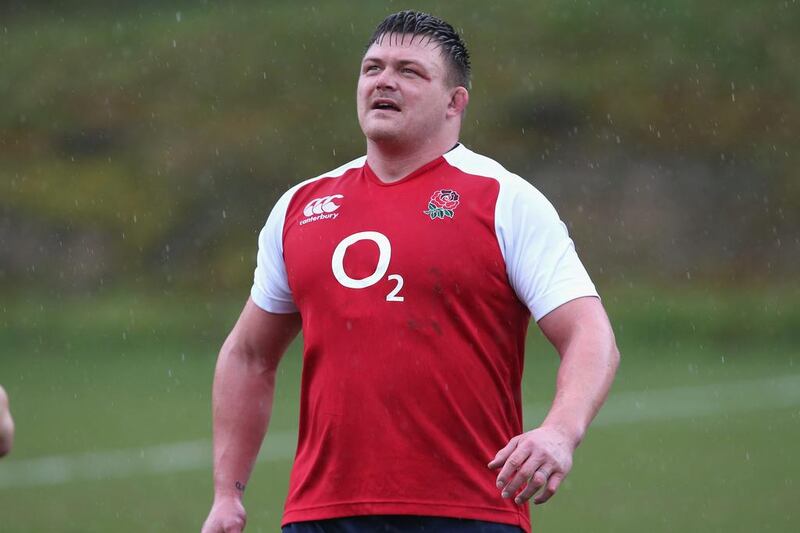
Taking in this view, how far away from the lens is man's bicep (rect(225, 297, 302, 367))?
17.6 ft

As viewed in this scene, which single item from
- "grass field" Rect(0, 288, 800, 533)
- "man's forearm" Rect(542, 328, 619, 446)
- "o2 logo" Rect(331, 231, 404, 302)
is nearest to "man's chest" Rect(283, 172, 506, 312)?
"o2 logo" Rect(331, 231, 404, 302)

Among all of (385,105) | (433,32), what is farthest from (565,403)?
(433,32)

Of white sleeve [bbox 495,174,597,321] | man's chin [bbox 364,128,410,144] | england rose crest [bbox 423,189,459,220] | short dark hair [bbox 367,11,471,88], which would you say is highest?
short dark hair [bbox 367,11,471,88]

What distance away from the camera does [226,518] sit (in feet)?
16.9

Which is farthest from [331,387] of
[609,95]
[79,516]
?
[609,95]

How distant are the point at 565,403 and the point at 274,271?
1.24 metres

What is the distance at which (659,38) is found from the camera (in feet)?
79.4

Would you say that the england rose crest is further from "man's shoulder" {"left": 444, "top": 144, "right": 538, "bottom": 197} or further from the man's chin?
the man's chin

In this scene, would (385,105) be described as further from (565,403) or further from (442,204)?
(565,403)

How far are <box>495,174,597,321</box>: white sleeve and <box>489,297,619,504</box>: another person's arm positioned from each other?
0.05 metres

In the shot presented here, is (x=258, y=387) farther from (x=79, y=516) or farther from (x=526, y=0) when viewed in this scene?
(x=526, y=0)

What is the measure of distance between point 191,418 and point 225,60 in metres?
11.2

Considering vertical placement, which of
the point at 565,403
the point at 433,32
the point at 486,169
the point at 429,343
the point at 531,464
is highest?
the point at 433,32

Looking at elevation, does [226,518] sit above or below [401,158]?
below
